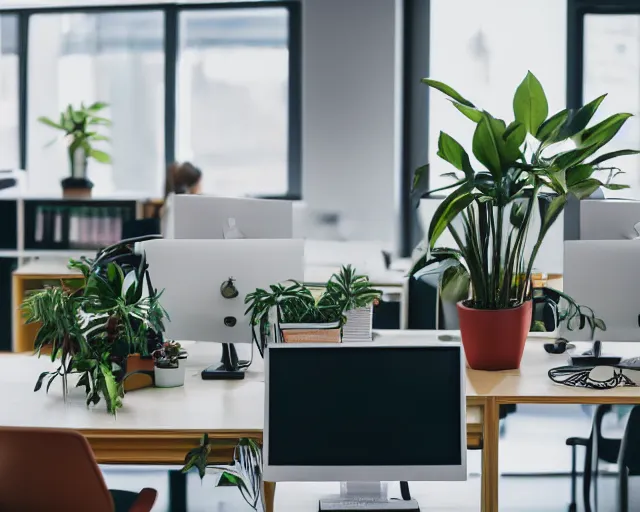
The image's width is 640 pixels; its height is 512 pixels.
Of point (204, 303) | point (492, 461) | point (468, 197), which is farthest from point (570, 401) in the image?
point (204, 303)

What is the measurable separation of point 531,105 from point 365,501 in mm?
1295

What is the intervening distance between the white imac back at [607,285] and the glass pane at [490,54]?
3.14 meters

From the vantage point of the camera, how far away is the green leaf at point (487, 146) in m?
2.76

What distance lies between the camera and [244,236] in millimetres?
3385

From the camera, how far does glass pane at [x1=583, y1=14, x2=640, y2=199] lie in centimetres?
609

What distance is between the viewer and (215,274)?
9.93ft

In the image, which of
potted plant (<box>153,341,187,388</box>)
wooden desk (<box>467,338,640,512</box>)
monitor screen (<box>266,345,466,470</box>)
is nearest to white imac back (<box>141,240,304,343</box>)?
potted plant (<box>153,341,187,388</box>)

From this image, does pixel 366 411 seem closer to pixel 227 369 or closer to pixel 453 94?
pixel 227 369

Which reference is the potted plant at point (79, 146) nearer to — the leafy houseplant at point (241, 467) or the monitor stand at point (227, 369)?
the monitor stand at point (227, 369)

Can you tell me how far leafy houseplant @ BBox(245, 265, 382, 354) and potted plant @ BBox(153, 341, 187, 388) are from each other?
0.27 m

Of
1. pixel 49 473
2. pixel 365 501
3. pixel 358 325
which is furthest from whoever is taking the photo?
pixel 358 325

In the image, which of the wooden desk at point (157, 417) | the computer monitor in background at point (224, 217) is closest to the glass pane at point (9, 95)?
the computer monitor in background at point (224, 217)

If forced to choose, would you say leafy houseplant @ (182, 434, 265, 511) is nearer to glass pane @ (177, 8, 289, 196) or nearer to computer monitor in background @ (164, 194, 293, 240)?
computer monitor in background @ (164, 194, 293, 240)

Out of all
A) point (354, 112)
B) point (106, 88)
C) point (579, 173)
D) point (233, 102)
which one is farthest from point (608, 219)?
point (106, 88)
